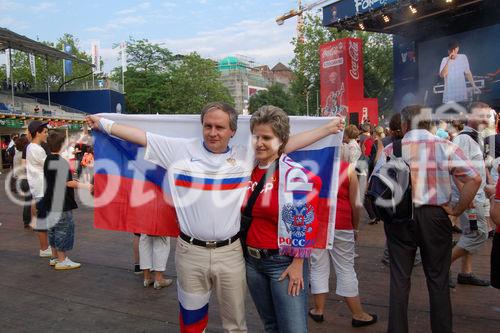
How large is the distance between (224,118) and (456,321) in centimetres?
275

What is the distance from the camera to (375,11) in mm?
19203

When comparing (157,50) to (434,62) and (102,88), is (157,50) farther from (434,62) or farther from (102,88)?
(434,62)

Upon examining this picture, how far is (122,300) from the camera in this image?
14.5 ft

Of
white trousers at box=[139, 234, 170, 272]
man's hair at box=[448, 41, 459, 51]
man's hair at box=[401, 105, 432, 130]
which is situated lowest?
white trousers at box=[139, 234, 170, 272]

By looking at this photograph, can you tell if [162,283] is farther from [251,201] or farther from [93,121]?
[251,201]

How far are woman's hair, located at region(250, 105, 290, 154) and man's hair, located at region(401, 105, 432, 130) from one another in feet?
4.28

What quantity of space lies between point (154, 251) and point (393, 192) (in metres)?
2.57

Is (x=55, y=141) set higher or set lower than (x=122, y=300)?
higher

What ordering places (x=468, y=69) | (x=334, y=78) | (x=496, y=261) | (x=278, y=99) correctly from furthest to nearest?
(x=278, y=99) < (x=334, y=78) < (x=468, y=69) < (x=496, y=261)

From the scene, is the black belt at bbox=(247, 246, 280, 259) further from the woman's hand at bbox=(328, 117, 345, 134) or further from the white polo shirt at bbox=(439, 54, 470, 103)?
the white polo shirt at bbox=(439, 54, 470, 103)

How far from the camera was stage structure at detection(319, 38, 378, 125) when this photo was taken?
26062 mm

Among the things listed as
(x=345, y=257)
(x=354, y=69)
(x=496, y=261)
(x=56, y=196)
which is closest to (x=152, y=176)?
(x=345, y=257)

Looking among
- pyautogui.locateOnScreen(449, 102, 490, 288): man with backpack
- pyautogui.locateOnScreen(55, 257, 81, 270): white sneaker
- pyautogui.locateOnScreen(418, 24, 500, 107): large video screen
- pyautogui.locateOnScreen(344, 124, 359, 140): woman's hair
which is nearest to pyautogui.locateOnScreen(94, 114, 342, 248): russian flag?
pyautogui.locateOnScreen(449, 102, 490, 288): man with backpack

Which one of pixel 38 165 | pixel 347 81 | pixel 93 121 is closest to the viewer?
pixel 93 121
